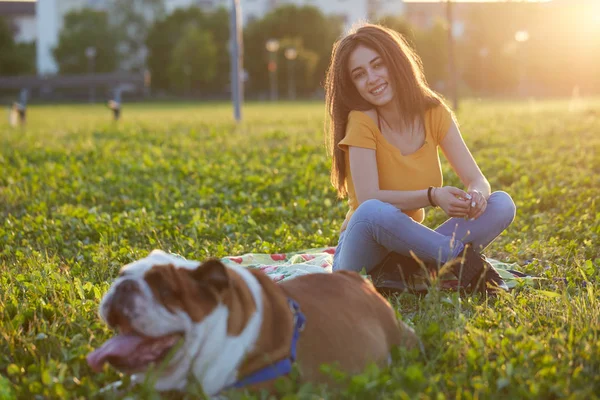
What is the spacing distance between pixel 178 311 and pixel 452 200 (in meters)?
2.25

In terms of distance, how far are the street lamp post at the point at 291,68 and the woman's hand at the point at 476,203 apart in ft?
197

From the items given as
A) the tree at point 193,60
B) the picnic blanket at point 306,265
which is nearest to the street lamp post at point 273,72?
the tree at point 193,60

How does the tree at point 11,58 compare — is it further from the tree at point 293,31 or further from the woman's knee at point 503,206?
the woman's knee at point 503,206

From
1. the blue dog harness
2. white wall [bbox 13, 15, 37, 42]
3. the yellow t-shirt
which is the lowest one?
the blue dog harness

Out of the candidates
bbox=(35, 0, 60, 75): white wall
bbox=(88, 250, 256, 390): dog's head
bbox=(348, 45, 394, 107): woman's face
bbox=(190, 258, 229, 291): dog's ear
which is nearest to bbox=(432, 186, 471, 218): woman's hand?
bbox=(348, 45, 394, 107): woman's face

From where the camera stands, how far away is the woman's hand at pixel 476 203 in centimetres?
450

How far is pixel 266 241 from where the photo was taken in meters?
6.16

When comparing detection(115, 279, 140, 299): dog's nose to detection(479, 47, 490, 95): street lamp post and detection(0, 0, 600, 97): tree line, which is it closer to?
detection(0, 0, 600, 97): tree line

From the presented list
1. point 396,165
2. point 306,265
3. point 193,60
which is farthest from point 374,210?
point 193,60

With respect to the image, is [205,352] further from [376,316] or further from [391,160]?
[391,160]

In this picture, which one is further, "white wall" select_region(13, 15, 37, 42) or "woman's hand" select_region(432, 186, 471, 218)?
"white wall" select_region(13, 15, 37, 42)

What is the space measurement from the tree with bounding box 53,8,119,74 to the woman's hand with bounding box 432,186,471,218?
73.9 meters

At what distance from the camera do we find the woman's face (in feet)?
15.4

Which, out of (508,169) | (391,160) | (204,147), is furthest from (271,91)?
(391,160)
